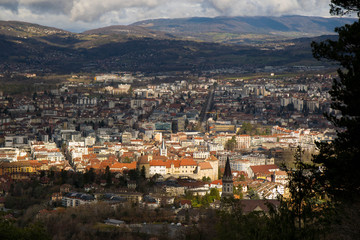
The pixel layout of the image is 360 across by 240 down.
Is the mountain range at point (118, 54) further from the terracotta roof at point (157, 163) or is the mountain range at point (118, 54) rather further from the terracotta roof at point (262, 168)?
the terracotta roof at point (262, 168)

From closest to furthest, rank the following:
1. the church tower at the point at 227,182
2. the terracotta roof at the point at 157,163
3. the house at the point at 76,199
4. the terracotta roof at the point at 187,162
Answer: the church tower at the point at 227,182, the house at the point at 76,199, the terracotta roof at the point at 157,163, the terracotta roof at the point at 187,162

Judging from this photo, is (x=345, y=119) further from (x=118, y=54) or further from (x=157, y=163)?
(x=118, y=54)

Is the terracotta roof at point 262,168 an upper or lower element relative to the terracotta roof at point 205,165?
lower

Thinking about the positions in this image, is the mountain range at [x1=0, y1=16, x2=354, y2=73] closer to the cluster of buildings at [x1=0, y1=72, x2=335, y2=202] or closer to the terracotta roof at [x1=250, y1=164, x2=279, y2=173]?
the cluster of buildings at [x1=0, y1=72, x2=335, y2=202]

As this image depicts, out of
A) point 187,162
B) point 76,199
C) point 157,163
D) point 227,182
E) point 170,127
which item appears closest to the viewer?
point 227,182

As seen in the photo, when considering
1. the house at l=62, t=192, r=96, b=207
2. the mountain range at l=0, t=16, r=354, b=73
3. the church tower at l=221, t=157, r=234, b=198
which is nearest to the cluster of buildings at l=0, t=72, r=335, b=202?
the church tower at l=221, t=157, r=234, b=198

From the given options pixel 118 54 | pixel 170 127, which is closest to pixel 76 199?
pixel 170 127

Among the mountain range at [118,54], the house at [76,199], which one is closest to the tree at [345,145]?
the house at [76,199]

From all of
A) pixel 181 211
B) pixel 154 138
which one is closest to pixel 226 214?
pixel 181 211
